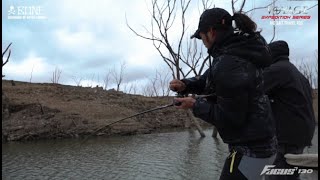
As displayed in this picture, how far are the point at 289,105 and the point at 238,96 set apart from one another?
108 centimetres

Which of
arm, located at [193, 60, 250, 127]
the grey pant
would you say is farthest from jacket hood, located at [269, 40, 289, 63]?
arm, located at [193, 60, 250, 127]

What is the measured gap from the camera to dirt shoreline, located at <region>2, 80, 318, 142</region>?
15.9 meters

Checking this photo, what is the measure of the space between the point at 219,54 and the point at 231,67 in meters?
0.15

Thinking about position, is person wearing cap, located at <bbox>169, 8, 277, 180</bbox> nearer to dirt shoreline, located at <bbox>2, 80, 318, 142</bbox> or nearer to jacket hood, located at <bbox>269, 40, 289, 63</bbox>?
jacket hood, located at <bbox>269, 40, 289, 63</bbox>

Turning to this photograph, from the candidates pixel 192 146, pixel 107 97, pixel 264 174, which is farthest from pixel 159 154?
pixel 107 97

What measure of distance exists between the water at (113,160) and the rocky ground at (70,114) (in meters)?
1.45

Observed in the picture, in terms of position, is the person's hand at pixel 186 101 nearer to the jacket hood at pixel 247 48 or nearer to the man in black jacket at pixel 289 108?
the jacket hood at pixel 247 48

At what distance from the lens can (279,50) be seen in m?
3.01

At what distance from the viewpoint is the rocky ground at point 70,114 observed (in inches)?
625

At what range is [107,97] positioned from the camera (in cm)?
2352

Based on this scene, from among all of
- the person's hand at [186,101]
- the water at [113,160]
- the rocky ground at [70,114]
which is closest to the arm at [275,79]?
the person's hand at [186,101]

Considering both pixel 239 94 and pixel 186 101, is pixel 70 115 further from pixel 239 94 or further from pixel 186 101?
pixel 239 94

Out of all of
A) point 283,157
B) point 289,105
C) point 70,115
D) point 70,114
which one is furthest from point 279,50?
point 70,114

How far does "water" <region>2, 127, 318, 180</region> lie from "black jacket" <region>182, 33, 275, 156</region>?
6.01m
